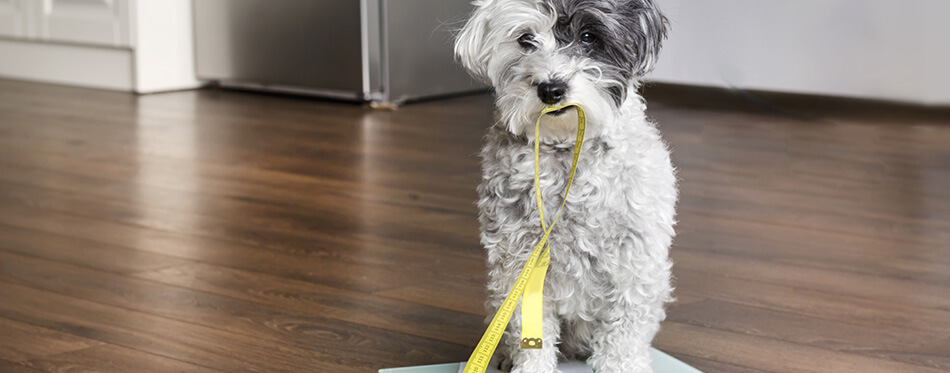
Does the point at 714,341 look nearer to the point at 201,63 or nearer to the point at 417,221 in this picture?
the point at 417,221

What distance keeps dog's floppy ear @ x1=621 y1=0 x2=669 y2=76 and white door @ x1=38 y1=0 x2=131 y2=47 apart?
3.66 meters

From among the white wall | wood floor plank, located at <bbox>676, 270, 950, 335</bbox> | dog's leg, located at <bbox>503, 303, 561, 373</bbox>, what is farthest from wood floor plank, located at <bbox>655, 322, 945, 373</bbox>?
the white wall

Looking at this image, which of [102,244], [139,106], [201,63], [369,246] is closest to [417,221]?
[369,246]

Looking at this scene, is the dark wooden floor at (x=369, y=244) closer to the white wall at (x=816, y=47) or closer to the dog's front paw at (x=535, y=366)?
the dog's front paw at (x=535, y=366)

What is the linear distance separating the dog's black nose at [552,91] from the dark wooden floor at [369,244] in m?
0.63

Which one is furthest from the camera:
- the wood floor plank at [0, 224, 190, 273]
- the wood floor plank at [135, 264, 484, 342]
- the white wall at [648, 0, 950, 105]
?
the white wall at [648, 0, 950, 105]

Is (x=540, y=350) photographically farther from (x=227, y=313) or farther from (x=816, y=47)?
(x=816, y=47)

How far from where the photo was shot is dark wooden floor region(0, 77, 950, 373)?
68.8 inches

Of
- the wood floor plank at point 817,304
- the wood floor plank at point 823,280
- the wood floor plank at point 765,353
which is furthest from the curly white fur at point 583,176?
the wood floor plank at point 823,280

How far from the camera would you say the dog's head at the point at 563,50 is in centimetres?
118

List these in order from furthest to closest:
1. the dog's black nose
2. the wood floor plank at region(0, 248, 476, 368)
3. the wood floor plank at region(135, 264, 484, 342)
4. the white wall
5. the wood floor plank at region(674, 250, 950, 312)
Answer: the white wall → the wood floor plank at region(674, 250, 950, 312) → the wood floor plank at region(135, 264, 484, 342) → the wood floor plank at region(0, 248, 476, 368) → the dog's black nose

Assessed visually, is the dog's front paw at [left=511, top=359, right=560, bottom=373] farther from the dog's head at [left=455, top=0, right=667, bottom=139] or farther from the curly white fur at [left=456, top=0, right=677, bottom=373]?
the dog's head at [left=455, top=0, right=667, bottom=139]

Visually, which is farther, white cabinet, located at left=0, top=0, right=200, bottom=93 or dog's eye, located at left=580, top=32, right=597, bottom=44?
white cabinet, located at left=0, top=0, right=200, bottom=93

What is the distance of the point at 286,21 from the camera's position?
446 centimetres
